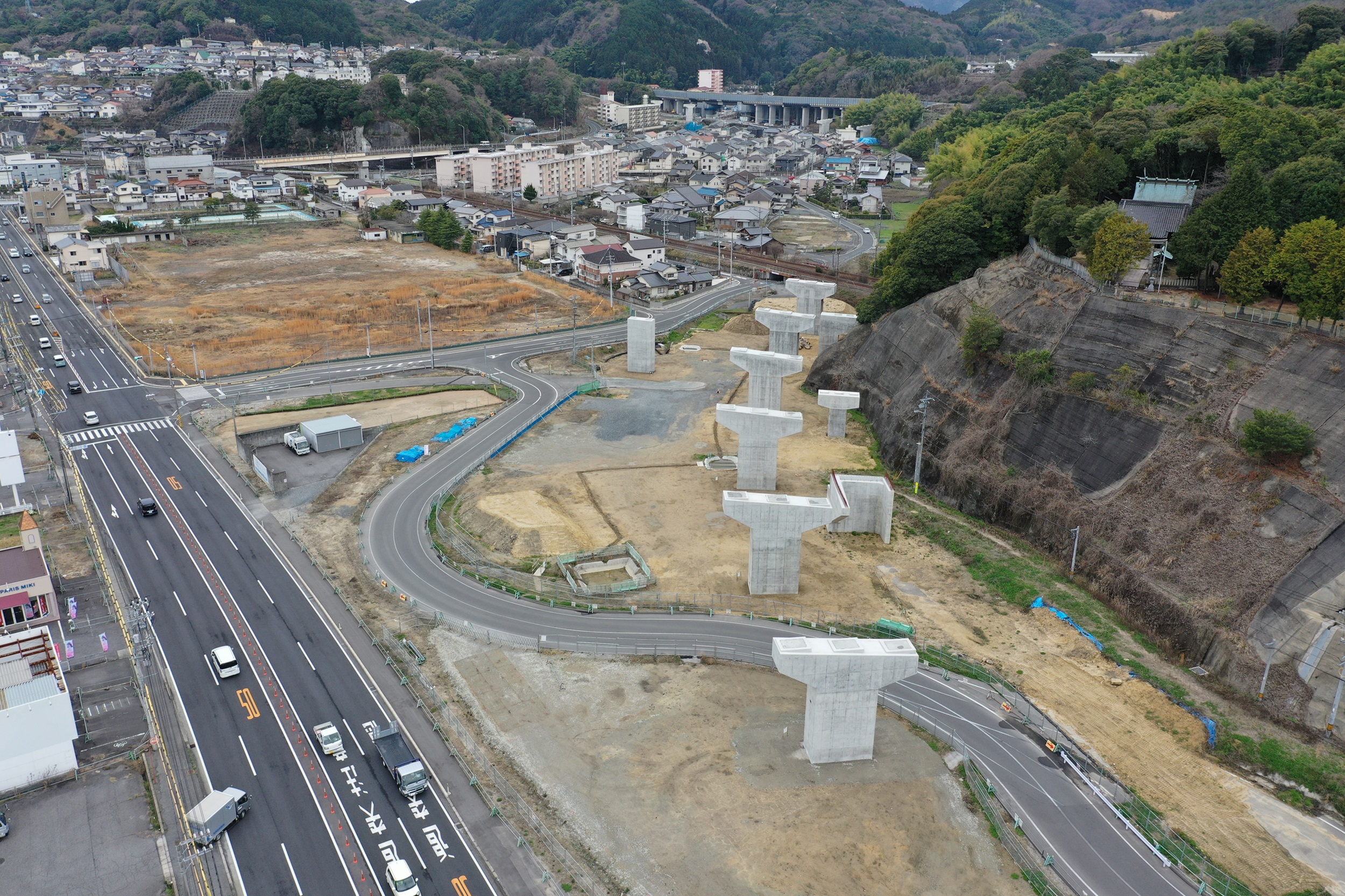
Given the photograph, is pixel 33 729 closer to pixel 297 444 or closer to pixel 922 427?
pixel 297 444

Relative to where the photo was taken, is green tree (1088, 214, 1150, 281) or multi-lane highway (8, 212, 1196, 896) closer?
multi-lane highway (8, 212, 1196, 896)

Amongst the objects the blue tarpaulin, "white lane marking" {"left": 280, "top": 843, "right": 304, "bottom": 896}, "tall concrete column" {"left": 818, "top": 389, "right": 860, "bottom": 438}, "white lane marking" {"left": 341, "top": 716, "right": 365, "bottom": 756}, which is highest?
"tall concrete column" {"left": 818, "top": 389, "right": 860, "bottom": 438}

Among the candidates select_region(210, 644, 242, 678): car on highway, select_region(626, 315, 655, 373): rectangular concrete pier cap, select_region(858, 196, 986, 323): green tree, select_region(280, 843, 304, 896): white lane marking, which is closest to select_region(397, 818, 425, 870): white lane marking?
select_region(280, 843, 304, 896): white lane marking

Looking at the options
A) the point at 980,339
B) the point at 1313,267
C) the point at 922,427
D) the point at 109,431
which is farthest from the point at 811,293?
the point at 109,431

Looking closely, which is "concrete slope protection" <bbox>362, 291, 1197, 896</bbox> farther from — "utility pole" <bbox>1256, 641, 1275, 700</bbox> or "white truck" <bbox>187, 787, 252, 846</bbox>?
"white truck" <bbox>187, 787, 252, 846</bbox>

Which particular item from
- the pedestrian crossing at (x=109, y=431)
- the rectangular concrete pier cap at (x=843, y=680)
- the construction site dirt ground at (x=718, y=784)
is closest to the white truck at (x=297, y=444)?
the pedestrian crossing at (x=109, y=431)

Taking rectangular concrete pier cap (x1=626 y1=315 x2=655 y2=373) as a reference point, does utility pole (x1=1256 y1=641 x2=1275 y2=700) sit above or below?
below

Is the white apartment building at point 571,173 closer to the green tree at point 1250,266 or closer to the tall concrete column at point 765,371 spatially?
the tall concrete column at point 765,371

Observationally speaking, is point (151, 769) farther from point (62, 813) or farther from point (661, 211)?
point (661, 211)
